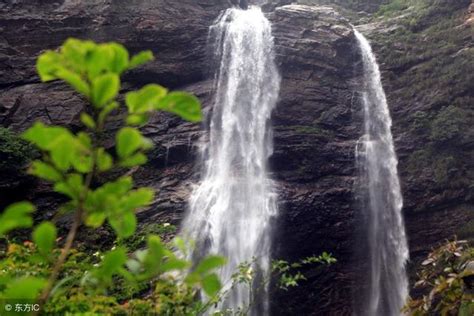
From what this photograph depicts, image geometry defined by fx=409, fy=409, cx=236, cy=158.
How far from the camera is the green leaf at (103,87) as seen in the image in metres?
0.73

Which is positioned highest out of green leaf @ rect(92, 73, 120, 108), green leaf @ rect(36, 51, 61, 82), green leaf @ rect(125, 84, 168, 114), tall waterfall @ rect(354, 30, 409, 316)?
green leaf @ rect(36, 51, 61, 82)

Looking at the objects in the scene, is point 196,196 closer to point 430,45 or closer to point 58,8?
point 58,8

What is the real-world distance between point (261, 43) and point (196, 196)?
6821mm

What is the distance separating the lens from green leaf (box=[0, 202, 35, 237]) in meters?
0.67

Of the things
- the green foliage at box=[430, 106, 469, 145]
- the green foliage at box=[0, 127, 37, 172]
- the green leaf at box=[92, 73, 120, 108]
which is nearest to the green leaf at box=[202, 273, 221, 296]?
the green leaf at box=[92, 73, 120, 108]

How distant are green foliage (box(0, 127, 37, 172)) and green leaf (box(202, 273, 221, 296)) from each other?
12.6 metres

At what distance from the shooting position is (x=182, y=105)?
0.75 metres

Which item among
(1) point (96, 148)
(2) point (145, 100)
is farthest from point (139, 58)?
(1) point (96, 148)

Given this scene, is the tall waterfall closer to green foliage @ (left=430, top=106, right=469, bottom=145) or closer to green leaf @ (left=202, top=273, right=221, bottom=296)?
green foliage @ (left=430, top=106, right=469, bottom=145)

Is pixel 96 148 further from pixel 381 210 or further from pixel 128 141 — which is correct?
pixel 381 210

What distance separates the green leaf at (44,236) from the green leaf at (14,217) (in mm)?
26

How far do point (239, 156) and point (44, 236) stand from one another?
1273 centimetres

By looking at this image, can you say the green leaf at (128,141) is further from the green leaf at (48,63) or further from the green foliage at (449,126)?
the green foliage at (449,126)

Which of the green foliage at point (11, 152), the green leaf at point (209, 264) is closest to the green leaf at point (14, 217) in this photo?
the green leaf at point (209, 264)
